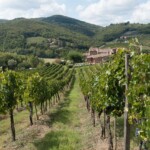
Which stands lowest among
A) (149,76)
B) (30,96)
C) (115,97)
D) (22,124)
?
(22,124)

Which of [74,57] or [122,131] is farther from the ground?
[74,57]

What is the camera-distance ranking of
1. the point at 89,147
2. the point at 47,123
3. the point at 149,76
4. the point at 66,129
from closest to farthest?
1. the point at 149,76
2. the point at 89,147
3. the point at 66,129
4. the point at 47,123

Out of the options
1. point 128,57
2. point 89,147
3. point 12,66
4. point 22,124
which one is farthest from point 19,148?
point 12,66

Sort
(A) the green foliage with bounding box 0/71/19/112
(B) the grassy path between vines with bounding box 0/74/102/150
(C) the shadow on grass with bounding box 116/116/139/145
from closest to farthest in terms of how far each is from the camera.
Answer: (C) the shadow on grass with bounding box 116/116/139/145 → (B) the grassy path between vines with bounding box 0/74/102/150 → (A) the green foliage with bounding box 0/71/19/112

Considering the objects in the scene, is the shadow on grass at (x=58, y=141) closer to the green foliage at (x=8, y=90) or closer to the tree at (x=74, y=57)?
the green foliage at (x=8, y=90)

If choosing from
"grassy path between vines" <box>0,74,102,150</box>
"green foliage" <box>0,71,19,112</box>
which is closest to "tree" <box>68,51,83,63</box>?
"grassy path between vines" <box>0,74,102,150</box>

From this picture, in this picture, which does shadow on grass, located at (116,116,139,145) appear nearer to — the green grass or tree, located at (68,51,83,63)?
the green grass

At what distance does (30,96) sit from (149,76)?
27277 mm

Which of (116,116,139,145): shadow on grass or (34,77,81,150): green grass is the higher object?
(116,116,139,145): shadow on grass

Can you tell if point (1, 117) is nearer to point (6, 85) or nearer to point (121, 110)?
point (6, 85)

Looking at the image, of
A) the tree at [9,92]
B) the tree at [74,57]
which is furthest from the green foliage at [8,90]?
the tree at [74,57]

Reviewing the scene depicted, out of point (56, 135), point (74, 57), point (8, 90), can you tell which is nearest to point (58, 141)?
point (56, 135)

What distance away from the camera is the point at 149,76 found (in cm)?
1031

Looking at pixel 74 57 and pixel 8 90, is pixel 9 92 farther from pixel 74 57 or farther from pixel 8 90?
pixel 74 57
